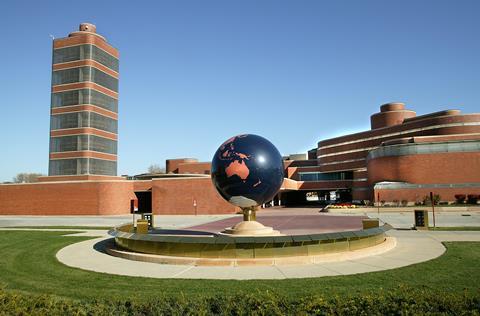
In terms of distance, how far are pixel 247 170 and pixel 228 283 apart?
533cm

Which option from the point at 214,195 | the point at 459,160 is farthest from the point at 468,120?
the point at 214,195

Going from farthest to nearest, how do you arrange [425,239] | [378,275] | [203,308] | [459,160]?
[459,160] → [425,239] → [378,275] → [203,308]

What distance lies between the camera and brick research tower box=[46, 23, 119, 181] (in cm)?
5766

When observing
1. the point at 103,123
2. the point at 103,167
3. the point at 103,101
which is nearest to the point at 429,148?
the point at 103,167

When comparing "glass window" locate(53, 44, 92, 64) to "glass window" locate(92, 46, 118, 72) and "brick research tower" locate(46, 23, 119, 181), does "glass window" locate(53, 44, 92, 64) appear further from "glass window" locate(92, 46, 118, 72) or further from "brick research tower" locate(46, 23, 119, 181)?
"glass window" locate(92, 46, 118, 72)

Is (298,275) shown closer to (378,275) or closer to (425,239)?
(378,275)

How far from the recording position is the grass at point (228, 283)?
9484 millimetres

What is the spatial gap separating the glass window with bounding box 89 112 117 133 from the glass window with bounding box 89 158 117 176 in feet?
16.5

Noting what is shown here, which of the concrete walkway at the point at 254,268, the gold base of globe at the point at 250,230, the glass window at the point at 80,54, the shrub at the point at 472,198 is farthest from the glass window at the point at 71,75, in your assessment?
the shrub at the point at 472,198

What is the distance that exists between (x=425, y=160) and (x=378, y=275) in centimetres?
4971

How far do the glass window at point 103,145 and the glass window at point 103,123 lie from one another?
5.35ft

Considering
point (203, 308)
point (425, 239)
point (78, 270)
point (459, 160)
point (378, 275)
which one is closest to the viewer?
point (203, 308)

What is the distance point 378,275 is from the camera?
11.1 meters

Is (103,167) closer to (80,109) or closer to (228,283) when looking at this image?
(80,109)
